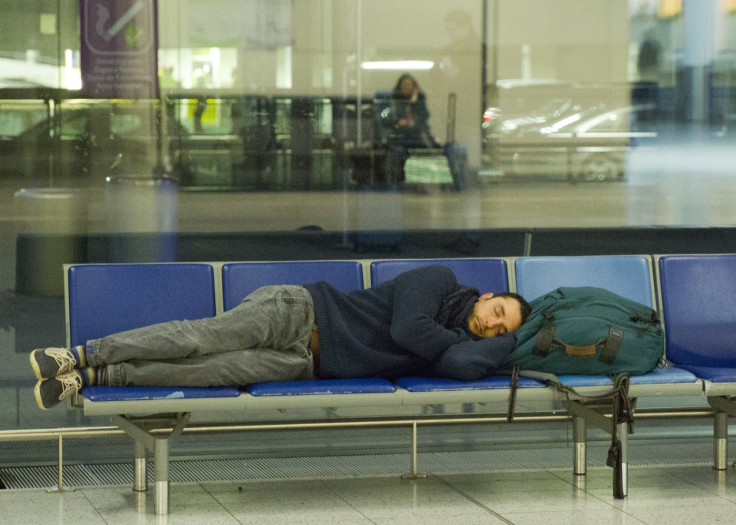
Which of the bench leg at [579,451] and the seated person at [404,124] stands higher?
the seated person at [404,124]

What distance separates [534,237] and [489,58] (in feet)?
2.87

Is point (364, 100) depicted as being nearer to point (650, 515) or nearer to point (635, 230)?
point (635, 230)

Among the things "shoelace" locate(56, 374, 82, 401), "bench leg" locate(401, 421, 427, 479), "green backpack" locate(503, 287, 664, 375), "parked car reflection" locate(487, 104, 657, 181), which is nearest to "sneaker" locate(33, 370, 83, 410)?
"shoelace" locate(56, 374, 82, 401)

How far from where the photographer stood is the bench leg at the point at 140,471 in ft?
14.4

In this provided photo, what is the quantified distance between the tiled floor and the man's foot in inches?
22.8

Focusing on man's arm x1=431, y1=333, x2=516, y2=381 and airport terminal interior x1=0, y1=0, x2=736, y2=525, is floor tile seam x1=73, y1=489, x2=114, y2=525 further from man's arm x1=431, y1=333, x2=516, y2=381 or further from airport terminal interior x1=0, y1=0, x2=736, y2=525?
man's arm x1=431, y1=333, x2=516, y2=381

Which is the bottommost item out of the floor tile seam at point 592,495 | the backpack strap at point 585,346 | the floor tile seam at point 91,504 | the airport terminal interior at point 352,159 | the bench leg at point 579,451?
the floor tile seam at point 592,495

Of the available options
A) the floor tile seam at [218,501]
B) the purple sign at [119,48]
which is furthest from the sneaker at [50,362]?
the purple sign at [119,48]

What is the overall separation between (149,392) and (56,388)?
0.32 meters

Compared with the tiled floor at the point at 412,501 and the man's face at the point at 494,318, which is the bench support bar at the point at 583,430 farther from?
the man's face at the point at 494,318

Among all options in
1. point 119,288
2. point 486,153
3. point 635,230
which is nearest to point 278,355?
point 119,288

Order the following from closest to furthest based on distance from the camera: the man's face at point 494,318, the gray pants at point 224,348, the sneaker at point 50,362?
the sneaker at point 50,362 < the gray pants at point 224,348 < the man's face at point 494,318

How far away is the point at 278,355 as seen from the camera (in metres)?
4.20

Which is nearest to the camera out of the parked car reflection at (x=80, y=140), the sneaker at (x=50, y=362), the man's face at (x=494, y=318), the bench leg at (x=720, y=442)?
the sneaker at (x=50, y=362)
